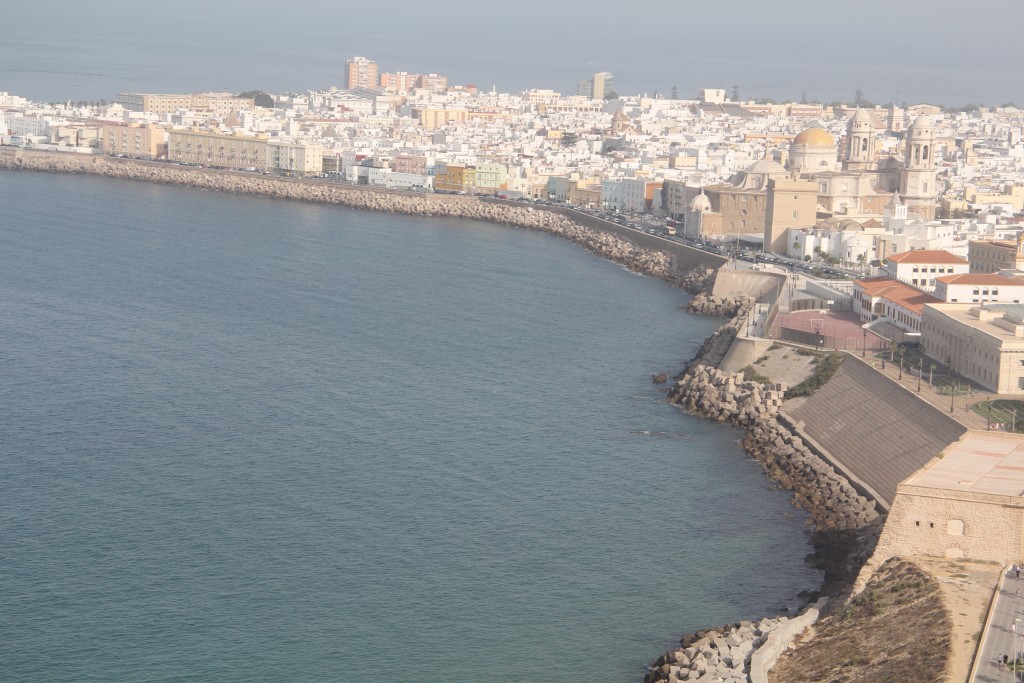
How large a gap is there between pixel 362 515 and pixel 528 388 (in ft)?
20.2

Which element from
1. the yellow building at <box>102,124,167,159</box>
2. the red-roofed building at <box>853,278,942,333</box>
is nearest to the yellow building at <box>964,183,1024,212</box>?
the red-roofed building at <box>853,278,942,333</box>

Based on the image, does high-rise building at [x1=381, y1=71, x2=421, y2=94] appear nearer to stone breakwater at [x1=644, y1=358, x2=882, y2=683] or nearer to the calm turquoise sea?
the calm turquoise sea

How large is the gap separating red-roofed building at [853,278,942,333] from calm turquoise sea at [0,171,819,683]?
293 cm

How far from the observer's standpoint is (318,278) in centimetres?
3083

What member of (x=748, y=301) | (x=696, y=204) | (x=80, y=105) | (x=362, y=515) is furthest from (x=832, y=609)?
(x=80, y=105)

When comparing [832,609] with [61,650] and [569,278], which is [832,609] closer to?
[61,650]

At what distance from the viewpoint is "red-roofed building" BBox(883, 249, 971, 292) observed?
24219mm

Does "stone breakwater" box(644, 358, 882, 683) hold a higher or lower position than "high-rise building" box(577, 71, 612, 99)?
lower

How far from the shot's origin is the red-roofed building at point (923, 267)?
24.2 m

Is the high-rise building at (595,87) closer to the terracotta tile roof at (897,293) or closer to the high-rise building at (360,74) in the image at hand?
the high-rise building at (360,74)

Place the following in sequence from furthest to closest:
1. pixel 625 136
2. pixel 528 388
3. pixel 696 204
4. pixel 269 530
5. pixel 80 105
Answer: pixel 80 105, pixel 625 136, pixel 696 204, pixel 528 388, pixel 269 530

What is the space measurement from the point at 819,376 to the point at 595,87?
99.8 meters

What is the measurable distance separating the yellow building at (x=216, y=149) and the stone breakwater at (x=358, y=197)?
251 cm

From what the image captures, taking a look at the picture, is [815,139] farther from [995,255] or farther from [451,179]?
[995,255]
